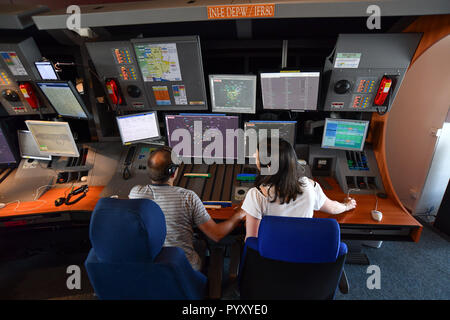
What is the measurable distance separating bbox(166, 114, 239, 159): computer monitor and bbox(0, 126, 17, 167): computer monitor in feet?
4.62

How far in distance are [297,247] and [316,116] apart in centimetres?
158

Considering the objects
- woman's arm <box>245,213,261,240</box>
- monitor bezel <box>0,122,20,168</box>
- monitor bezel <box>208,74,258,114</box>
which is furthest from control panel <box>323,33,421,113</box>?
monitor bezel <box>0,122,20,168</box>

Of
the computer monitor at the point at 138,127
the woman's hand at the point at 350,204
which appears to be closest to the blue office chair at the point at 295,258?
the woman's hand at the point at 350,204

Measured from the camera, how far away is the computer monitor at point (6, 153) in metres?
2.36

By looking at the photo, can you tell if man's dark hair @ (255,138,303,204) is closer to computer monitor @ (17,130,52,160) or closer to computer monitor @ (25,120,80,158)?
computer monitor @ (25,120,80,158)

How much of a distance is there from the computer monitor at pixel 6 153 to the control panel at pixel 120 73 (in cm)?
101

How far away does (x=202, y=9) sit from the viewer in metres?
1.54

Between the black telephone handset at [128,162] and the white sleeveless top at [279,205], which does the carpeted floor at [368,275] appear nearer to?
the white sleeveless top at [279,205]

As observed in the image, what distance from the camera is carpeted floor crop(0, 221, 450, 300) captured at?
2135 mm

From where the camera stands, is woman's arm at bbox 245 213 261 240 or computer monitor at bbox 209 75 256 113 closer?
woman's arm at bbox 245 213 261 240

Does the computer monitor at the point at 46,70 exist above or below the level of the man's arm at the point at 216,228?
above

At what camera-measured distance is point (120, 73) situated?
211 cm

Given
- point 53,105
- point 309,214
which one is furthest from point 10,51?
point 309,214

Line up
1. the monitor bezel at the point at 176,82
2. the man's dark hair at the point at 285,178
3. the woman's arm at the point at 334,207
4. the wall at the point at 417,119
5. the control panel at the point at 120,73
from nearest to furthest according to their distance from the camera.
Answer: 1. the man's dark hair at the point at 285,178
2. the woman's arm at the point at 334,207
3. the monitor bezel at the point at 176,82
4. the control panel at the point at 120,73
5. the wall at the point at 417,119
